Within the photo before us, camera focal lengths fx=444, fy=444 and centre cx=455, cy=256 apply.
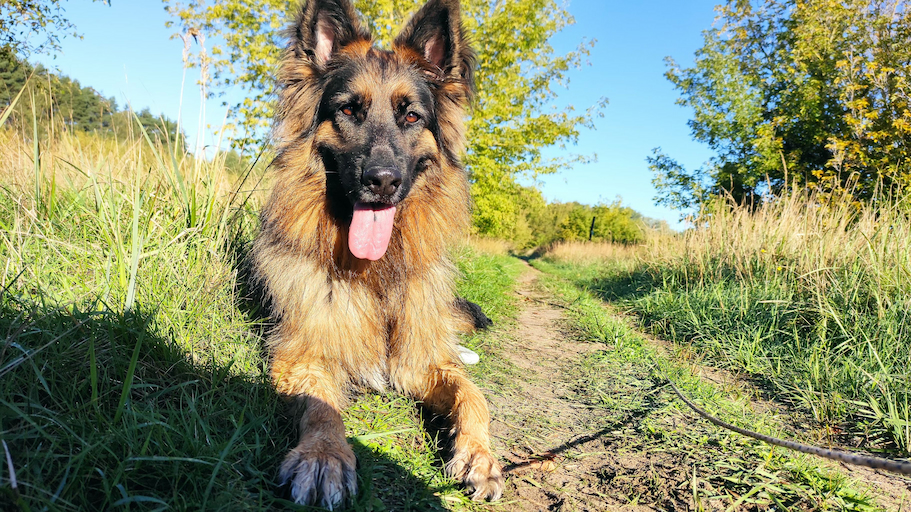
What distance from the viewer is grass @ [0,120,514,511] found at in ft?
4.71

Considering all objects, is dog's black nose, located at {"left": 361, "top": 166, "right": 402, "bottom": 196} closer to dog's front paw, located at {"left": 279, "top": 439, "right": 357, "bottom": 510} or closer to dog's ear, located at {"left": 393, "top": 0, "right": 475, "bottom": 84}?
dog's ear, located at {"left": 393, "top": 0, "right": 475, "bottom": 84}

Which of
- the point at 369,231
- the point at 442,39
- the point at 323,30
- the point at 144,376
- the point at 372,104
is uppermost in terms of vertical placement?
the point at 442,39

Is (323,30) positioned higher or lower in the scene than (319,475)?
higher

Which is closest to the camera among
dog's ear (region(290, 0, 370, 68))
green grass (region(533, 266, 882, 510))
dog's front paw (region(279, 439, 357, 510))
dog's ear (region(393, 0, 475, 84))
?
dog's front paw (region(279, 439, 357, 510))

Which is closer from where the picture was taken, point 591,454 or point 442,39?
point 591,454

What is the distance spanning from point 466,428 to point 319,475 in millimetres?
772

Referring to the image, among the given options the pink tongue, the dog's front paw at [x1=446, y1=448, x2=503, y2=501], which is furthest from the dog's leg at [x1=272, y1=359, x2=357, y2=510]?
the pink tongue

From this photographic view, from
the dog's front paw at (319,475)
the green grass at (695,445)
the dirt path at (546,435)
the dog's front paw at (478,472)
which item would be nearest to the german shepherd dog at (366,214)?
the dog's front paw at (478,472)

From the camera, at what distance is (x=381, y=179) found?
2.73 meters

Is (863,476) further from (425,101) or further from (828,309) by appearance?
(425,101)

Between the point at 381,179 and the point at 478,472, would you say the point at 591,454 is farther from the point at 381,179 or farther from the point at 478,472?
the point at 381,179

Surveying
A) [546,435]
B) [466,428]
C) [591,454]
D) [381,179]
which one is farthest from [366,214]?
[591,454]

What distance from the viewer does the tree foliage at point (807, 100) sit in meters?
9.88

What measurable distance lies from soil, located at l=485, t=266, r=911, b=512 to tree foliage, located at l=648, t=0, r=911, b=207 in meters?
6.32
